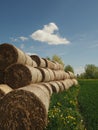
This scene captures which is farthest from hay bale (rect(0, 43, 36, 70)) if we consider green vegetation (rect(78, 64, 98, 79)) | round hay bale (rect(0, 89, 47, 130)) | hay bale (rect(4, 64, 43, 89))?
green vegetation (rect(78, 64, 98, 79))

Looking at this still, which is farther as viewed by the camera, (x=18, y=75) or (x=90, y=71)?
(x=90, y=71)

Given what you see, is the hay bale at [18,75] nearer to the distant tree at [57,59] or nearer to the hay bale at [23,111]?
the hay bale at [23,111]

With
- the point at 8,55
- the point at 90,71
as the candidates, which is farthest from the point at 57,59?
the point at 8,55

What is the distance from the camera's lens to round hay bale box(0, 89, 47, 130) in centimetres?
834

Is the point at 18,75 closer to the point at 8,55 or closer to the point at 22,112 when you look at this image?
the point at 8,55

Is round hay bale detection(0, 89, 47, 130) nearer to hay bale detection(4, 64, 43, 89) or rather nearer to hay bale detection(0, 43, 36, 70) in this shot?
hay bale detection(4, 64, 43, 89)

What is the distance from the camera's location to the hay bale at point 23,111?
834cm

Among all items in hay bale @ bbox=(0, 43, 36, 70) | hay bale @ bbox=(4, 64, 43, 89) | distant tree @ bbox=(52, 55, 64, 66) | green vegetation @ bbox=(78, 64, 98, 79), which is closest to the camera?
hay bale @ bbox=(4, 64, 43, 89)

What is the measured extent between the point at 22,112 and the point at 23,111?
5 centimetres

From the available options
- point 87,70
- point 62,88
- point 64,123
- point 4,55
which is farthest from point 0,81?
point 87,70

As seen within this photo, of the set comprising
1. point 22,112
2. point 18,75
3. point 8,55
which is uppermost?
point 8,55

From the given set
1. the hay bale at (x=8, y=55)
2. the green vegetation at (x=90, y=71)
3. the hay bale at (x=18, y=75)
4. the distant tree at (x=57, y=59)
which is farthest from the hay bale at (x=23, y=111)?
the green vegetation at (x=90, y=71)

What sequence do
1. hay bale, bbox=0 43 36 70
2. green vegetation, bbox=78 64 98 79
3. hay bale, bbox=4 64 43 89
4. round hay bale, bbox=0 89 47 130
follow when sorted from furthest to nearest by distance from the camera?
green vegetation, bbox=78 64 98 79
hay bale, bbox=0 43 36 70
hay bale, bbox=4 64 43 89
round hay bale, bbox=0 89 47 130

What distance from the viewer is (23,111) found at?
27.8ft
